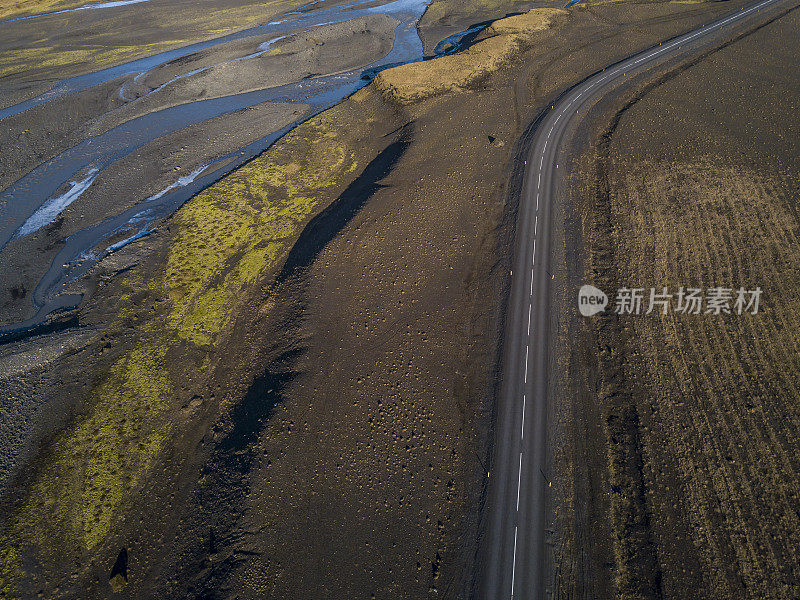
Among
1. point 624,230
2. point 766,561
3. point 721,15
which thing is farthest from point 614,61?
point 766,561

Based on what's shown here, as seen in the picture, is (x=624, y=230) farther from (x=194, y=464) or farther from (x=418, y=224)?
(x=194, y=464)

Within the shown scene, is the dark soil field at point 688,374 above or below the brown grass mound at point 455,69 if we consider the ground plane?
below

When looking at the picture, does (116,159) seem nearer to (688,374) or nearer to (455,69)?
(455,69)

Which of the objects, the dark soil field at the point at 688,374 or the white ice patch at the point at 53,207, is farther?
the white ice patch at the point at 53,207

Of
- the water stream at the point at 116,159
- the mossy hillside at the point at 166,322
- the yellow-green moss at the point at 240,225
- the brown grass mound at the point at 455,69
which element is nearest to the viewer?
the mossy hillside at the point at 166,322

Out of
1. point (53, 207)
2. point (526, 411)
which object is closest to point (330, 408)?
point (526, 411)

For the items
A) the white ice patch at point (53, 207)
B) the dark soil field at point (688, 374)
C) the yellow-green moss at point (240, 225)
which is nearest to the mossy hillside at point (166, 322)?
the yellow-green moss at point (240, 225)

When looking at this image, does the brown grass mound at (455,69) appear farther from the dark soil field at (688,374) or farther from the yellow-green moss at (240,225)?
the dark soil field at (688,374)
